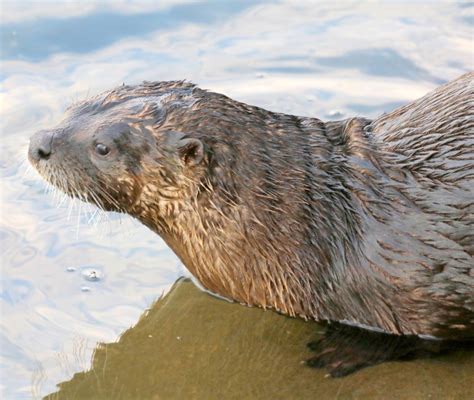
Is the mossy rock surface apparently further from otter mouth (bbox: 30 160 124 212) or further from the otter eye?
the otter eye

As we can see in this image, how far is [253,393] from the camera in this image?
227 inches

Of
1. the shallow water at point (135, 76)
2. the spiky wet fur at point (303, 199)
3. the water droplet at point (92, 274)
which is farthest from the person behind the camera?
the water droplet at point (92, 274)

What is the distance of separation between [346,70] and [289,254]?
314 centimetres

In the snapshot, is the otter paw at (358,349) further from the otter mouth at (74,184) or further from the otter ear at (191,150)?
the otter mouth at (74,184)

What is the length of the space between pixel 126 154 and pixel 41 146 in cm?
48

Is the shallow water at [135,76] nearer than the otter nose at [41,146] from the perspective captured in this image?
No

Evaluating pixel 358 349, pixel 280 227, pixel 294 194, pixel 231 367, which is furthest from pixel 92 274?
pixel 358 349

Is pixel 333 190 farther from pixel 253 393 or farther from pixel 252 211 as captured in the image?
pixel 253 393

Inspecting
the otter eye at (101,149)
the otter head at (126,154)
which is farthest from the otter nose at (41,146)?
the otter eye at (101,149)

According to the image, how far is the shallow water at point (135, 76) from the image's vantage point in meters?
6.54

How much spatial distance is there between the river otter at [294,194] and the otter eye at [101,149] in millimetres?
15

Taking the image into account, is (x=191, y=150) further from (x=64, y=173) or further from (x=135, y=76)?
(x=135, y=76)

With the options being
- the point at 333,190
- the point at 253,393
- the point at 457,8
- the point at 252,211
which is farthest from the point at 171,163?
the point at 457,8

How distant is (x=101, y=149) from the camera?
5945mm
